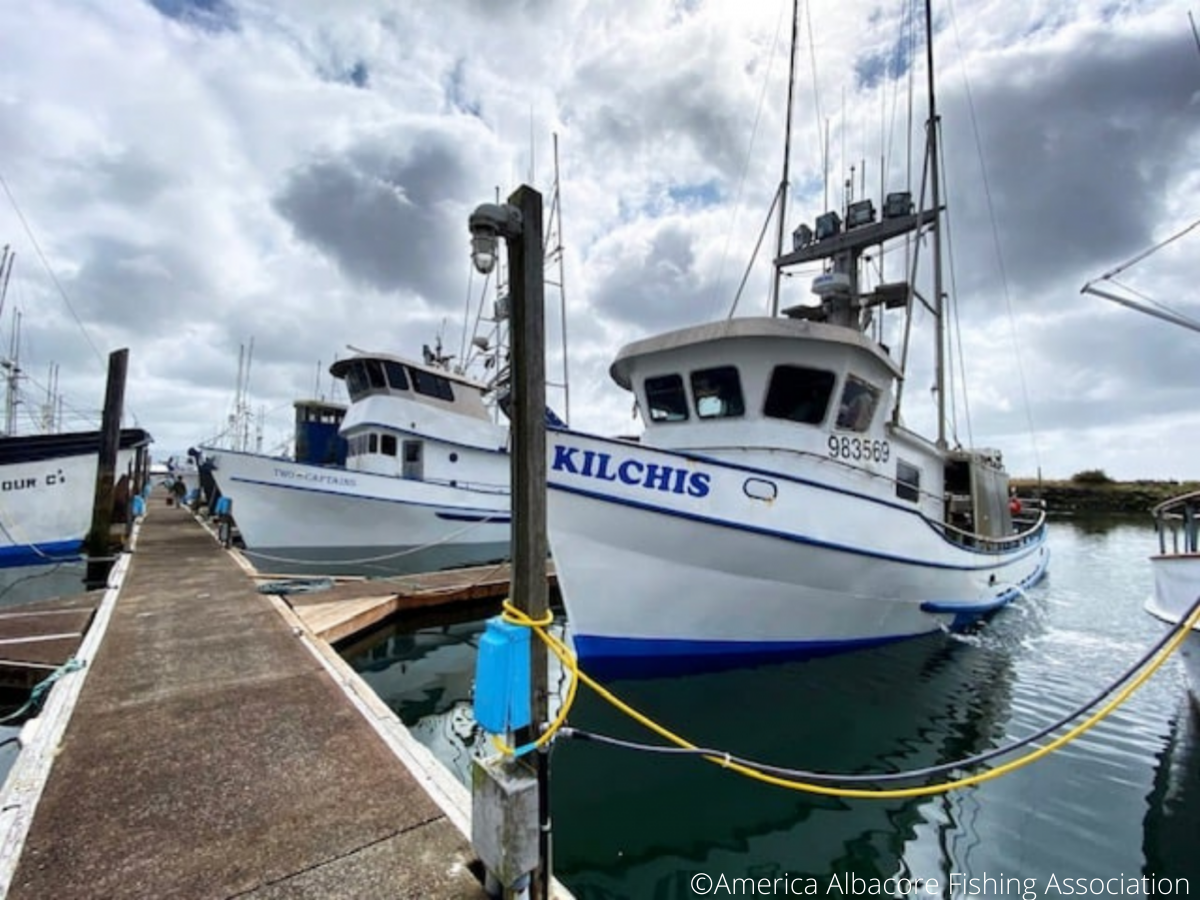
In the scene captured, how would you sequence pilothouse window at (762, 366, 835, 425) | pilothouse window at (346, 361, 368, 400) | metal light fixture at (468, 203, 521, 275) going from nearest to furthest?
metal light fixture at (468, 203, 521, 275) → pilothouse window at (762, 366, 835, 425) → pilothouse window at (346, 361, 368, 400)

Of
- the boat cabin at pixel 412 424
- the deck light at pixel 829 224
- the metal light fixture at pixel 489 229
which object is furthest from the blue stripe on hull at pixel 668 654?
the boat cabin at pixel 412 424

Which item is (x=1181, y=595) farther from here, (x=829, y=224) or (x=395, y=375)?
(x=395, y=375)

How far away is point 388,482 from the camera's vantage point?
16.4m

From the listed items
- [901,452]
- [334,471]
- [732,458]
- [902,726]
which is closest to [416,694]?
[732,458]

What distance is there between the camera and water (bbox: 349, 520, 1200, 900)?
3.57 m

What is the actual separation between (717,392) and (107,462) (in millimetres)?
14162

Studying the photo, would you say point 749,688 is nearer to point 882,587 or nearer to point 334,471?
point 882,587

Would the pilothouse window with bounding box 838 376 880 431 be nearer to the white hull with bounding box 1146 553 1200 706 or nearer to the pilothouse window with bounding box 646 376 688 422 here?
the pilothouse window with bounding box 646 376 688 422

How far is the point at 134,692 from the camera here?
15.2ft

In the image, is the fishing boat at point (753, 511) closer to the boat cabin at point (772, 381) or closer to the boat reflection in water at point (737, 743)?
the boat cabin at point (772, 381)

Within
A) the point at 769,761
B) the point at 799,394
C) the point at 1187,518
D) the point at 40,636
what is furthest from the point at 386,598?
the point at 1187,518

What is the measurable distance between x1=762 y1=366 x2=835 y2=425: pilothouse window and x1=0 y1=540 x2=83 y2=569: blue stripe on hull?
671 inches

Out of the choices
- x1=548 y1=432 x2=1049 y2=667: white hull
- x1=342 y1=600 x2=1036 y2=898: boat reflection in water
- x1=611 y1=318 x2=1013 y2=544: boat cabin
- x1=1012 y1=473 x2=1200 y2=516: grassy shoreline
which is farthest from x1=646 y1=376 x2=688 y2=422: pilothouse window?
x1=1012 y1=473 x2=1200 y2=516: grassy shoreline

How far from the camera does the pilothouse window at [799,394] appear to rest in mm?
7211
